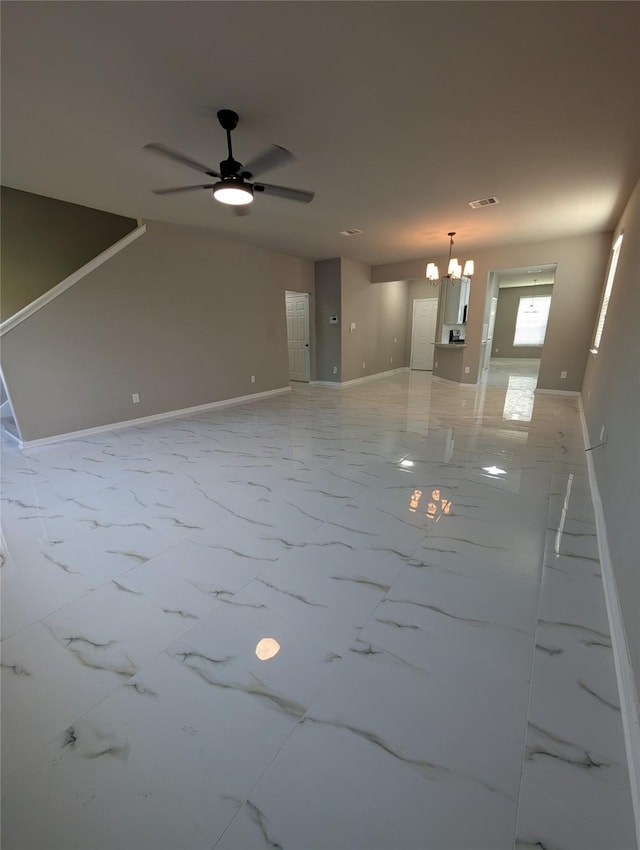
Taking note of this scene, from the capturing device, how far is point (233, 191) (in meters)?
2.45

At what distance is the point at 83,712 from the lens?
1.20 m

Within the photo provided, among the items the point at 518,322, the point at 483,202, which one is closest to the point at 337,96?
the point at 483,202

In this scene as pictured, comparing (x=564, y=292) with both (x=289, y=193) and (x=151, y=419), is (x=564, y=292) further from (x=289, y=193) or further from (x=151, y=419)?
(x=151, y=419)

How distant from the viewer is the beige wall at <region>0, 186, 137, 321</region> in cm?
432

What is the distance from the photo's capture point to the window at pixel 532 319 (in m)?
11.2

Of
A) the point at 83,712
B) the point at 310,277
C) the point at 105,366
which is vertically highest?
the point at 310,277

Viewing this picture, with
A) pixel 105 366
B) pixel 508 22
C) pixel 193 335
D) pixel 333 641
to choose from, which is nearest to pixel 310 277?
pixel 193 335

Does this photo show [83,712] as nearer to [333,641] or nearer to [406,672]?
[333,641]

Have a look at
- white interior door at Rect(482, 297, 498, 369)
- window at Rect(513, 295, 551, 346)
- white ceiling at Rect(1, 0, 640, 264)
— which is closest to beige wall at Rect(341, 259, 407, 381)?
white interior door at Rect(482, 297, 498, 369)

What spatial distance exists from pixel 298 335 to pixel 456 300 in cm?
356

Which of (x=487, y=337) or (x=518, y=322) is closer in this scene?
(x=487, y=337)

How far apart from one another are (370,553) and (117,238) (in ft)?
18.5

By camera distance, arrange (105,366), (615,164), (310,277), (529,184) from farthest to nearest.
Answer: (310,277) → (105,366) → (529,184) → (615,164)

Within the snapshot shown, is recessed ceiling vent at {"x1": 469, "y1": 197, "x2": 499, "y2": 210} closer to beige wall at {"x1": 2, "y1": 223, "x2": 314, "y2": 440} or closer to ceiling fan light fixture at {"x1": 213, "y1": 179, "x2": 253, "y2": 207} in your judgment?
ceiling fan light fixture at {"x1": 213, "y1": 179, "x2": 253, "y2": 207}
